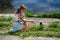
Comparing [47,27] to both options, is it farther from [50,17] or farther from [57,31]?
[50,17]

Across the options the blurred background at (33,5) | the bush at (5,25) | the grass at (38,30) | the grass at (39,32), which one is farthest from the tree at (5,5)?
the grass at (39,32)

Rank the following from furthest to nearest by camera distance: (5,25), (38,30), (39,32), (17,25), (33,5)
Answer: (33,5), (5,25), (38,30), (17,25), (39,32)

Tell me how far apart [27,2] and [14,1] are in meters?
0.80

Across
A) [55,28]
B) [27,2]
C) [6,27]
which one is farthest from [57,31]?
[27,2]

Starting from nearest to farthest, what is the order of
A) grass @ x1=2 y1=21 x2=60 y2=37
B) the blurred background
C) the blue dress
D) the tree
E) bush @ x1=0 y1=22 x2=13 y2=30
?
grass @ x1=2 y1=21 x2=60 y2=37
the blue dress
bush @ x1=0 y1=22 x2=13 y2=30
the blurred background
the tree

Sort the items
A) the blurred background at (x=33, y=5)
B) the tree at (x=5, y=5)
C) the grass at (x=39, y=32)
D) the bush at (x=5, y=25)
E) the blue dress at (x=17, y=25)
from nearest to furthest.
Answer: the grass at (x=39, y=32), the blue dress at (x=17, y=25), the bush at (x=5, y=25), the blurred background at (x=33, y=5), the tree at (x=5, y=5)

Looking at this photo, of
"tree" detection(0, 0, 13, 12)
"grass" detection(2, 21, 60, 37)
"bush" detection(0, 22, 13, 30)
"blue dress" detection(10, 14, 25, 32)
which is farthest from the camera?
"tree" detection(0, 0, 13, 12)

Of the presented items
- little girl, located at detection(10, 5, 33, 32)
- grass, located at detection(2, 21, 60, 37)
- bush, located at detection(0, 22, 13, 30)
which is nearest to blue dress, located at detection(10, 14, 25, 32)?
little girl, located at detection(10, 5, 33, 32)

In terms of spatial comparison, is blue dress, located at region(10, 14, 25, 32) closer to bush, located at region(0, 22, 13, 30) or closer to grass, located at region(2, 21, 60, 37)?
grass, located at region(2, 21, 60, 37)

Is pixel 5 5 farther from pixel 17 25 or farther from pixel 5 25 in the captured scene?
pixel 17 25

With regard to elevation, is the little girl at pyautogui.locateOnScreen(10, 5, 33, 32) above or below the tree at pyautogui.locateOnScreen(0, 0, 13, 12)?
above

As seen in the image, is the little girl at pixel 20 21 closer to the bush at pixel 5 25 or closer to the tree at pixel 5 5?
the bush at pixel 5 25

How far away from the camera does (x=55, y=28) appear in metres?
8.61

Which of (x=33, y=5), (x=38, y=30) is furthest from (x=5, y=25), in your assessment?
(x=33, y=5)
